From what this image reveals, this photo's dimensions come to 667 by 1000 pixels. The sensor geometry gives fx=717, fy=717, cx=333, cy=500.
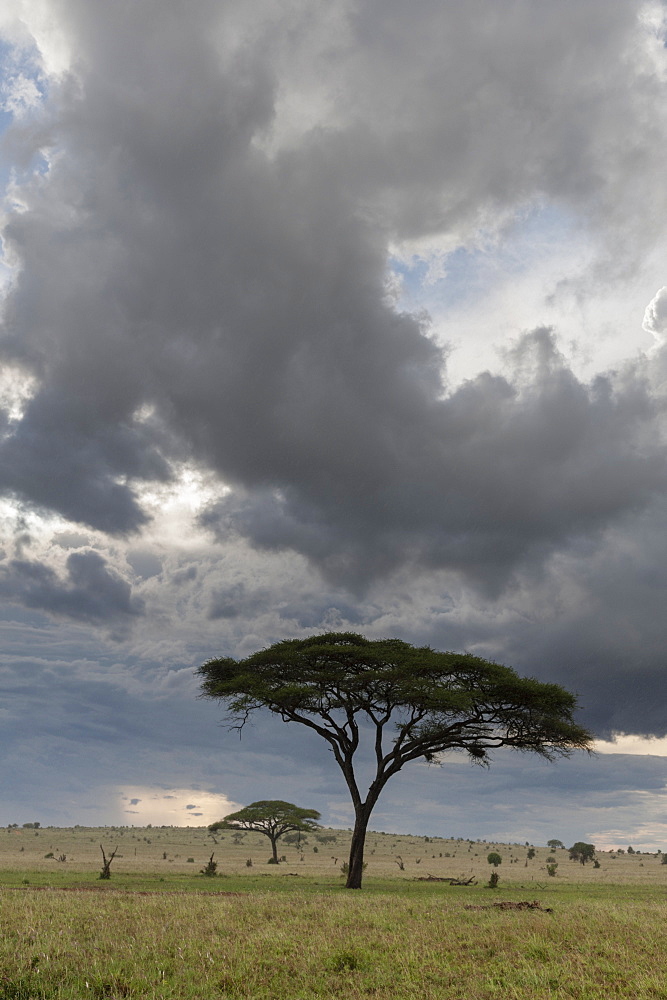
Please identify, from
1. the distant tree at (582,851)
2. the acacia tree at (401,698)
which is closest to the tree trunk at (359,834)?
the acacia tree at (401,698)

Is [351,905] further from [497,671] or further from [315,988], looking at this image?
[497,671]

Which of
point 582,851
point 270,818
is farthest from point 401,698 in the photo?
point 582,851

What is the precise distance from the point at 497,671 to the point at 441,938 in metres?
24.7

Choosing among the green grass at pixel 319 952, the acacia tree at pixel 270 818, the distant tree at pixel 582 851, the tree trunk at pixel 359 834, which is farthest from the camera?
the distant tree at pixel 582 851

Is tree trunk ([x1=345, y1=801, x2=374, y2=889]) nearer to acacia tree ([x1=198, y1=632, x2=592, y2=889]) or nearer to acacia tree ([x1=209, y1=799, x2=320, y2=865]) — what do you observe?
acacia tree ([x1=198, y1=632, x2=592, y2=889])

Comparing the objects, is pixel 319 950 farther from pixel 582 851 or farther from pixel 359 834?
pixel 582 851

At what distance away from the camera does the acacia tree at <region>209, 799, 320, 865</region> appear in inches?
3310

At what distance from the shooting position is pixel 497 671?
42938mm

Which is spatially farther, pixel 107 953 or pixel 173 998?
pixel 107 953

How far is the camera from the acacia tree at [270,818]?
84.1 meters

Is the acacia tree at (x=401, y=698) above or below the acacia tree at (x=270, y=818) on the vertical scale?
above

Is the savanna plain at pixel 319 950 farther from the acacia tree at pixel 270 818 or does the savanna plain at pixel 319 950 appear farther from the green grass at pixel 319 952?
the acacia tree at pixel 270 818

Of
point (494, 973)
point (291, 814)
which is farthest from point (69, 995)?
point (291, 814)

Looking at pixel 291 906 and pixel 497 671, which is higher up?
pixel 497 671
